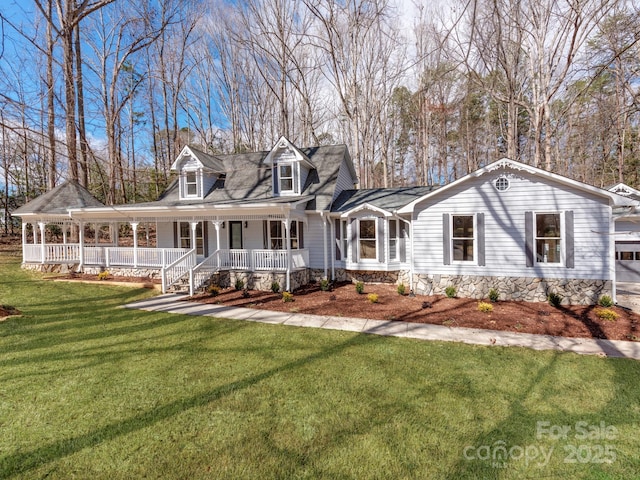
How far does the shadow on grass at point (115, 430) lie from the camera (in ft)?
9.11

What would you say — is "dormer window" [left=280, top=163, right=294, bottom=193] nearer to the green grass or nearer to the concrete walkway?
the concrete walkway

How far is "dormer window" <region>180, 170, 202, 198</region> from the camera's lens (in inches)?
580

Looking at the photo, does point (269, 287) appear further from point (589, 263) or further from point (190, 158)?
point (589, 263)

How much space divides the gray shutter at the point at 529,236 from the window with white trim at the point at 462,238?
4.96ft

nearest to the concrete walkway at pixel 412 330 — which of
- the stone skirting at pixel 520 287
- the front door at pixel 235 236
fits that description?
the stone skirting at pixel 520 287

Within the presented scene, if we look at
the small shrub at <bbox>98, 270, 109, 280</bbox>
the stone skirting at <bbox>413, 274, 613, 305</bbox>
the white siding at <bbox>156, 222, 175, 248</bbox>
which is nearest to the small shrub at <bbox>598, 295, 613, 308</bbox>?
the stone skirting at <bbox>413, 274, 613, 305</bbox>

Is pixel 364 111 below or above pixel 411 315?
above

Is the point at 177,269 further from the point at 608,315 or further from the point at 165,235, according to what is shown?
the point at 608,315

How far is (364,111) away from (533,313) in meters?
16.8

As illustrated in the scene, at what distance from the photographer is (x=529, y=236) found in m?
9.35

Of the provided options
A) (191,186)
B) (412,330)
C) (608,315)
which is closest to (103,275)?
(191,186)

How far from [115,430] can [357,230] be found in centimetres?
1017

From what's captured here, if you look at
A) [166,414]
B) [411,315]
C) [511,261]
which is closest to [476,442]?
[166,414]

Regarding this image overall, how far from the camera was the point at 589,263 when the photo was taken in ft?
29.1
